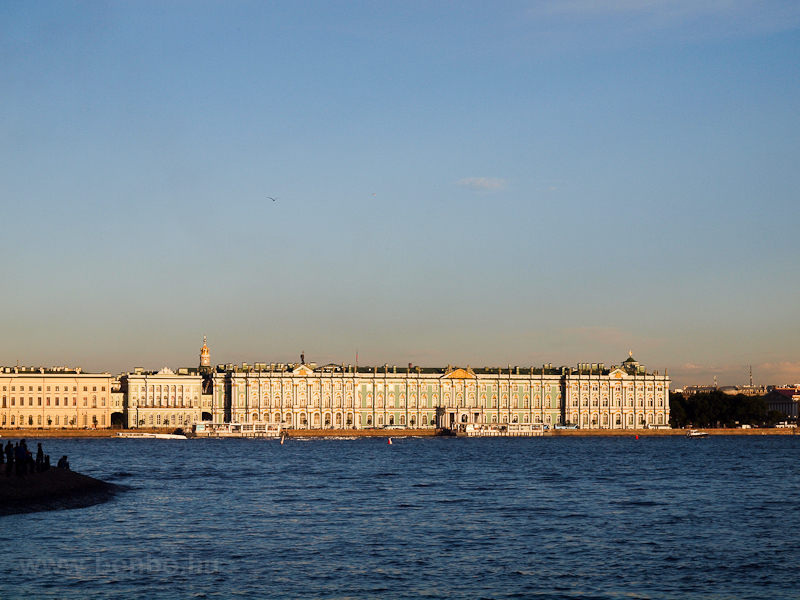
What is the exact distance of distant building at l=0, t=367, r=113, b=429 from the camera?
14138 centimetres

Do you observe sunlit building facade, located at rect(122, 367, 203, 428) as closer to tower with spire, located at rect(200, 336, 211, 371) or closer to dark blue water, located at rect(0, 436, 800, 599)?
tower with spire, located at rect(200, 336, 211, 371)

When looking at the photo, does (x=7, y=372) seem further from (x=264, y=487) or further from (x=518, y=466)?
(x=264, y=487)

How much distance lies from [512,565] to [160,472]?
3698cm

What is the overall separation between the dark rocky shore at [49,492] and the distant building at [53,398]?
101857 millimetres

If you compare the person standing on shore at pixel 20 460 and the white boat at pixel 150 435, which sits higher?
the person standing on shore at pixel 20 460

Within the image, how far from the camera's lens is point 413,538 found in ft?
110

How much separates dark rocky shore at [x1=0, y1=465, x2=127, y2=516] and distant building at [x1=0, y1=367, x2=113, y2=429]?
102 meters

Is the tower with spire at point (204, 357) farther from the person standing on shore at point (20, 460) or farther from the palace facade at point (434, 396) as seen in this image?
the person standing on shore at point (20, 460)

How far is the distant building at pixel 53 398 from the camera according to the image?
14138 cm

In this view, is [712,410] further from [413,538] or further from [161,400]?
[413,538]

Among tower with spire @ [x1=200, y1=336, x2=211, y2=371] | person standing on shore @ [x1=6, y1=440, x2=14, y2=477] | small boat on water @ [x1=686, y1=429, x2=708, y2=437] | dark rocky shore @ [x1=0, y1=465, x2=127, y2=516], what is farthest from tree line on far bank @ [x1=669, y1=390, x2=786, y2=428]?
person standing on shore @ [x1=6, y1=440, x2=14, y2=477]

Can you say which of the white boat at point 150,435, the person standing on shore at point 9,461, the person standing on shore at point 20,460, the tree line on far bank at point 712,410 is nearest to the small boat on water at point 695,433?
the tree line on far bank at point 712,410

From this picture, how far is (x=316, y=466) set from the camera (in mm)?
69938

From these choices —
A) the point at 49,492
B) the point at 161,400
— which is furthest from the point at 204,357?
the point at 49,492
